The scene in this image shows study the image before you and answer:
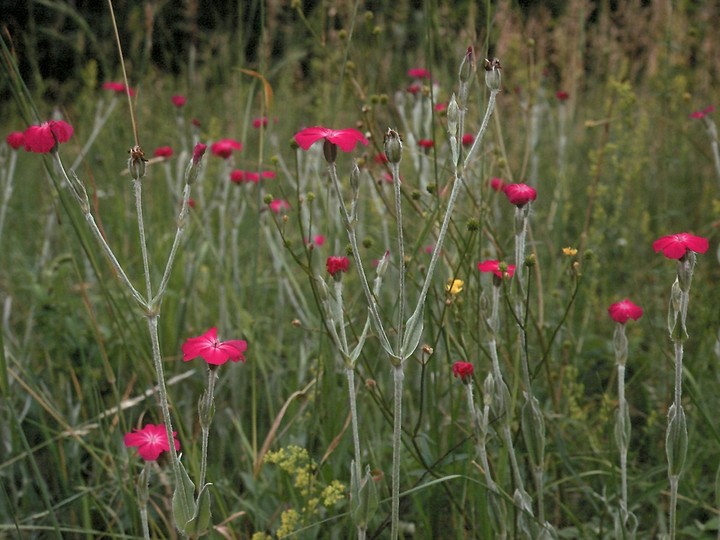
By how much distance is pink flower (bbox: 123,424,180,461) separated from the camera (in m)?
1.32

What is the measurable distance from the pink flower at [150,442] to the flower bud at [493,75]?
72 centimetres

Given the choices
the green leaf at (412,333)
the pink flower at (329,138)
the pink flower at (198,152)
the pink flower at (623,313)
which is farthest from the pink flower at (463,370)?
the pink flower at (198,152)

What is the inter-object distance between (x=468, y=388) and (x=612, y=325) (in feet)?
4.52

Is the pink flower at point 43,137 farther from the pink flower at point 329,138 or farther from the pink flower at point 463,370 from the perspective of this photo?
the pink flower at point 463,370

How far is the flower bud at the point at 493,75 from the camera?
1.20 meters

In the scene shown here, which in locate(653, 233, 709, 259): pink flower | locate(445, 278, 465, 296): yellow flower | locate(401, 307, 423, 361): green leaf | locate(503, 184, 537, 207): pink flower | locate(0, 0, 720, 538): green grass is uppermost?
locate(503, 184, 537, 207): pink flower

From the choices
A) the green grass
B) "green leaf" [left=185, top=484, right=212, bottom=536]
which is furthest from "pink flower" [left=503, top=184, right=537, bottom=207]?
"green leaf" [left=185, top=484, right=212, bottom=536]

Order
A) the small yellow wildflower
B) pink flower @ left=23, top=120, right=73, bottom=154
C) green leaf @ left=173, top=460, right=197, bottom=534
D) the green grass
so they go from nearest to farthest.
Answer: green leaf @ left=173, top=460, right=197, bottom=534, pink flower @ left=23, top=120, right=73, bottom=154, the small yellow wildflower, the green grass

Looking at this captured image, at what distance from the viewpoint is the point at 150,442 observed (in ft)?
4.44

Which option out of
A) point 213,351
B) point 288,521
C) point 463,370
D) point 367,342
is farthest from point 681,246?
point 367,342

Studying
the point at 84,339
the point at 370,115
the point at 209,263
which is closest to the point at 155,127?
the point at 209,263

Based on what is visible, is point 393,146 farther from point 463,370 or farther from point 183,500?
point 183,500

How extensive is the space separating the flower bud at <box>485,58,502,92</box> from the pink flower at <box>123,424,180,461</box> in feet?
2.36

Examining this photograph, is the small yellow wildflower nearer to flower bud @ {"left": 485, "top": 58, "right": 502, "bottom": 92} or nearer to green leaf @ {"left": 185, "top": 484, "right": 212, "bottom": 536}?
green leaf @ {"left": 185, "top": 484, "right": 212, "bottom": 536}
